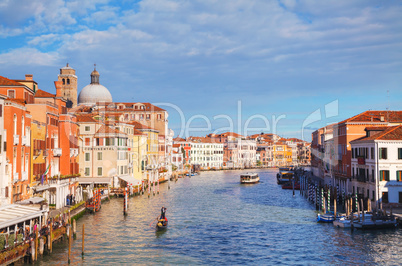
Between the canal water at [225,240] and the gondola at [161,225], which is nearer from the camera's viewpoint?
the canal water at [225,240]

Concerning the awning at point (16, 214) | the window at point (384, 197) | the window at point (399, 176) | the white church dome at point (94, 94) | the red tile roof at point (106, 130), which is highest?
the white church dome at point (94, 94)

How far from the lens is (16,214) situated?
922 inches

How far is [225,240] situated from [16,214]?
12992 mm

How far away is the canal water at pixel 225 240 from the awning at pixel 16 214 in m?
2.30

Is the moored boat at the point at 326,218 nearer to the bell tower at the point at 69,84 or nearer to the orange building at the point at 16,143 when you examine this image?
the orange building at the point at 16,143

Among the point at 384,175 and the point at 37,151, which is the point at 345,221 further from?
the point at 37,151

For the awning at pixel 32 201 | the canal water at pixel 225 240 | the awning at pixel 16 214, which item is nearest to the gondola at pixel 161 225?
the canal water at pixel 225 240

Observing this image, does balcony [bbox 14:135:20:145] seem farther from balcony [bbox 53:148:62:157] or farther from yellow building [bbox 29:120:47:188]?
balcony [bbox 53:148:62:157]

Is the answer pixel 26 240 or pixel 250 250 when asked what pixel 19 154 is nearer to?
pixel 26 240

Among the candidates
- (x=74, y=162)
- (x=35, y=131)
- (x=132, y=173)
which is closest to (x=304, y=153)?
(x=132, y=173)

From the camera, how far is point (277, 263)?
24.5 m

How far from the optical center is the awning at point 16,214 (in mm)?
21859

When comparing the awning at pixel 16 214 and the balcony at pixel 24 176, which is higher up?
the balcony at pixel 24 176

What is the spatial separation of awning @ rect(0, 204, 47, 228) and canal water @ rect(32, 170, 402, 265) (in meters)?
2.30
